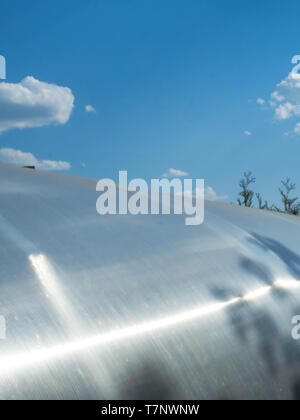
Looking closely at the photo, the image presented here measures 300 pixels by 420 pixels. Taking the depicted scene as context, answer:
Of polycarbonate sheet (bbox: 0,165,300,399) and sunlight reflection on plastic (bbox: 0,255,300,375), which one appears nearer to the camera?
sunlight reflection on plastic (bbox: 0,255,300,375)

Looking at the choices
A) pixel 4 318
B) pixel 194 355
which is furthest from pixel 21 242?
pixel 194 355

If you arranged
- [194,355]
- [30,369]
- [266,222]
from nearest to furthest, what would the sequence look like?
[30,369], [194,355], [266,222]

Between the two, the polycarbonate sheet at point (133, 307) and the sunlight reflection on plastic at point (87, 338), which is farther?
the polycarbonate sheet at point (133, 307)

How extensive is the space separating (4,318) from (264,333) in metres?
1.51

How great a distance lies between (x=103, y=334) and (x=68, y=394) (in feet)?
1.07

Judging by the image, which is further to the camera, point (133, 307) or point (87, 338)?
point (133, 307)

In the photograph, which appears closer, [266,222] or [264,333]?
[264,333]

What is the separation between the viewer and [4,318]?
6.65 ft

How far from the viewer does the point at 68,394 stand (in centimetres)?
192

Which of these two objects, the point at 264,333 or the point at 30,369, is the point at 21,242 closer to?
the point at 30,369
